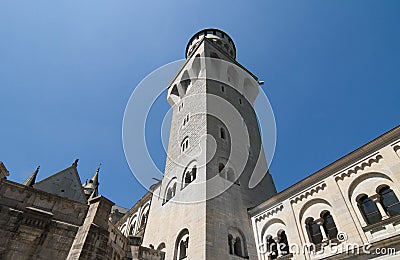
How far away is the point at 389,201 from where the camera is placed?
10.1m

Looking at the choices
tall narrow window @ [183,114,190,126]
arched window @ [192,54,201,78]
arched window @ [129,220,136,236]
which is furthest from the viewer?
arched window @ [192,54,201,78]

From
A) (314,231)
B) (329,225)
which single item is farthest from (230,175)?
(329,225)

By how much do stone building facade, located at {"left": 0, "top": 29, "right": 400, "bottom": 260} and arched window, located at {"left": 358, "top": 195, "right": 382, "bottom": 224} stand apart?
0.04m

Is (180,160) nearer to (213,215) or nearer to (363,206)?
(213,215)

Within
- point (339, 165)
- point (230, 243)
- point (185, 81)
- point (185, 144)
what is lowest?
point (230, 243)

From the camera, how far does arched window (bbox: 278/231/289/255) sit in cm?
1303

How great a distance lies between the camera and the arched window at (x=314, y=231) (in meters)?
12.0

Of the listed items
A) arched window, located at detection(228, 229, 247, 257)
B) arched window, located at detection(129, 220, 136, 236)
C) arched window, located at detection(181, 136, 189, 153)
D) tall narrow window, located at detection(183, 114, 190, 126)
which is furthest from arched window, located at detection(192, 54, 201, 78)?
arched window, located at detection(129, 220, 136, 236)

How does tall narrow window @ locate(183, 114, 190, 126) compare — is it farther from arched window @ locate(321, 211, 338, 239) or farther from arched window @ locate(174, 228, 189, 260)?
arched window @ locate(321, 211, 338, 239)

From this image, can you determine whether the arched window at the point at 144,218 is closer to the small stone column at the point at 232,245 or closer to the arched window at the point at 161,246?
the arched window at the point at 161,246

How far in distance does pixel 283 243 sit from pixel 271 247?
35.8 inches

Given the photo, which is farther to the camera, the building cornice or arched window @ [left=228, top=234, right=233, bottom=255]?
arched window @ [left=228, top=234, right=233, bottom=255]

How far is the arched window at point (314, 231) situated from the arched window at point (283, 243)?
1.59 meters

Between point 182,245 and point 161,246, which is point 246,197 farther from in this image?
point 161,246
